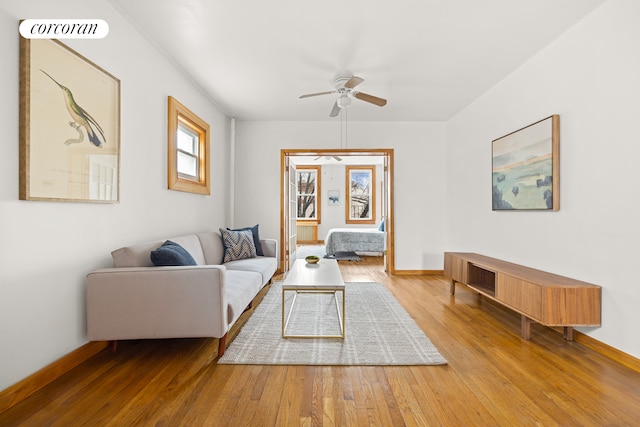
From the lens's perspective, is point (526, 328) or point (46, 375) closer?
point (46, 375)

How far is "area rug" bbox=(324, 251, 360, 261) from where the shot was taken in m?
6.75

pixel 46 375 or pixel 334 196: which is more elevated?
pixel 334 196

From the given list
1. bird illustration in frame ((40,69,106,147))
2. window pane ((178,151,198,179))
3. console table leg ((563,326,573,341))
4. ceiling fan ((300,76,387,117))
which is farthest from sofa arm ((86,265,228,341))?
console table leg ((563,326,573,341))

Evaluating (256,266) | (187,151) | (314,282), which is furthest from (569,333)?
(187,151)

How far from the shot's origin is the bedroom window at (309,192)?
970 centimetres

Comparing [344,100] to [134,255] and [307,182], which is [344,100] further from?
[307,182]

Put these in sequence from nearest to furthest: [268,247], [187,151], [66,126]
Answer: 1. [66,126]
2. [187,151]
3. [268,247]

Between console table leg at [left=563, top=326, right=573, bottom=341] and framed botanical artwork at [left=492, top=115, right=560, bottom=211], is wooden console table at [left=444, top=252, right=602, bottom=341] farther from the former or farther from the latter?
framed botanical artwork at [left=492, top=115, right=560, bottom=211]

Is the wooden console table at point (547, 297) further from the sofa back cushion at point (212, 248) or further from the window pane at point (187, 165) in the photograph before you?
the window pane at point (187, 165)

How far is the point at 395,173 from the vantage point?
5.37 meters

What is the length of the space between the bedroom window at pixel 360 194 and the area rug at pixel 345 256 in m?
2.53

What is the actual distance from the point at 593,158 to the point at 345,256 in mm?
5041

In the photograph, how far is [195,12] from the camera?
242cm

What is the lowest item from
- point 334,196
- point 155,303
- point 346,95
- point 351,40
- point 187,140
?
point 155,303
